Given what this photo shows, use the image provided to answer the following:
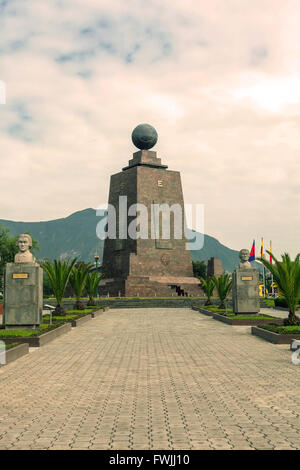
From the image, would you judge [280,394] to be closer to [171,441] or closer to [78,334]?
[171,441]

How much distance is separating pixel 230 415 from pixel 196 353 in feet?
18.4

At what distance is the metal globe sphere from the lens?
162 feet

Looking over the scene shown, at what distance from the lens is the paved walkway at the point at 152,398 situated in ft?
17.9

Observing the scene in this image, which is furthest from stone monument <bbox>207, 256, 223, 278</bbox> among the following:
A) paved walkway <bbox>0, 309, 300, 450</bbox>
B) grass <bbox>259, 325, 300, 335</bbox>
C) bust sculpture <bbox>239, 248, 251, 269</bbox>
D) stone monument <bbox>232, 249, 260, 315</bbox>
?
paved walkway <bbox>0, 309, 300, 450</bbox>

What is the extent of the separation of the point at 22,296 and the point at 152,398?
357 inches

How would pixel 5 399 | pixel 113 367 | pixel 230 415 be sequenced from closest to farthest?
pixel 230 415 → pixel 5 399 → pixel 113 367

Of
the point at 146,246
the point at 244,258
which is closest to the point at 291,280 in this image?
the point at 244,258

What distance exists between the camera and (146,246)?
47.2 metres

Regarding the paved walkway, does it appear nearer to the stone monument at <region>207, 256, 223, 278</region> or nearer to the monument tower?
the monument tower

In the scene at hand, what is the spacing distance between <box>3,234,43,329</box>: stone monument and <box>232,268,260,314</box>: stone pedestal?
9090 millimetres

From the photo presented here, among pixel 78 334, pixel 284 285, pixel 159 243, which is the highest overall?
pixel 159 243

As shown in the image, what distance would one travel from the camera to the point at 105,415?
6.44m

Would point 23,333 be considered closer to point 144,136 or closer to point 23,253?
point 23,253
